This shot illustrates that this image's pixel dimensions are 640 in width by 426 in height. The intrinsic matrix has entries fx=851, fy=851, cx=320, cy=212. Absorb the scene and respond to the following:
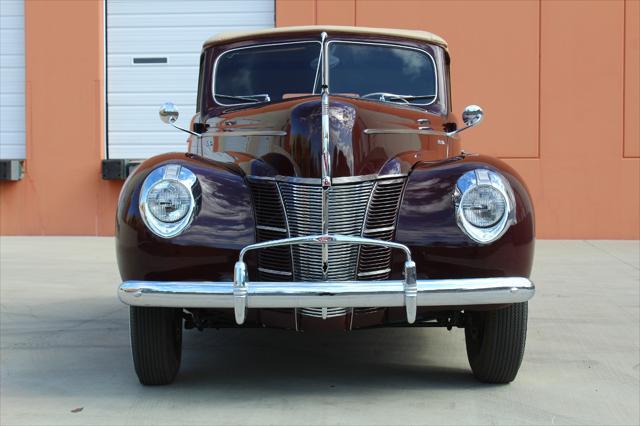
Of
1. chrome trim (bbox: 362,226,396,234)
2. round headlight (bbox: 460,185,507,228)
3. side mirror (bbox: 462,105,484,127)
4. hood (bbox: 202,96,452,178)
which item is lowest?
chrome trim (bbox: 362,226,396,234)

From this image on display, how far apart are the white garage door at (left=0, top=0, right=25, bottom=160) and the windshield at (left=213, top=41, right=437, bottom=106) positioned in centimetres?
776

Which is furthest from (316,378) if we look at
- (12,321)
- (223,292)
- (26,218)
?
(26,218)

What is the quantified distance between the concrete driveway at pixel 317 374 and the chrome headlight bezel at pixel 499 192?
0.74 metres

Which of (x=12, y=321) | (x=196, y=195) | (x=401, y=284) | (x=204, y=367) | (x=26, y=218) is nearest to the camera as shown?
(x=401, y=284)

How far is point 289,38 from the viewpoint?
4.89m

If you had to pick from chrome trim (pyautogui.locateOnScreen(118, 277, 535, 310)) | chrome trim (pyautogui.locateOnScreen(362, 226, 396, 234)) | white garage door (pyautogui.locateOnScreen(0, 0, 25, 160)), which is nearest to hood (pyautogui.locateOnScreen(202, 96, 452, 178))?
chrome trim (pyautogui.locateOnScreen(362, 226, 396, 234))

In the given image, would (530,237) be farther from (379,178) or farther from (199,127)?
(199,127)

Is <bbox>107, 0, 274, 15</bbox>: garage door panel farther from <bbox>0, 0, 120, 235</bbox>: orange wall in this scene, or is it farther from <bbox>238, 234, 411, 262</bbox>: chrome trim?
<bbox>238, 234, 411, 262</bbox>: chrome trim

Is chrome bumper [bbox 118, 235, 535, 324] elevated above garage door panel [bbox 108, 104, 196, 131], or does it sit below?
below

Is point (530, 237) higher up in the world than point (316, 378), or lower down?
higher up

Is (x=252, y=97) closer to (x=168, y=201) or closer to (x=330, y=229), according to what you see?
(x=168, y=201)

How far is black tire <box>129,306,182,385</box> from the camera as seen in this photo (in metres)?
3.77

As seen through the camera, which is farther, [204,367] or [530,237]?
[204,367]

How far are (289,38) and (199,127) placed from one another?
728mm
